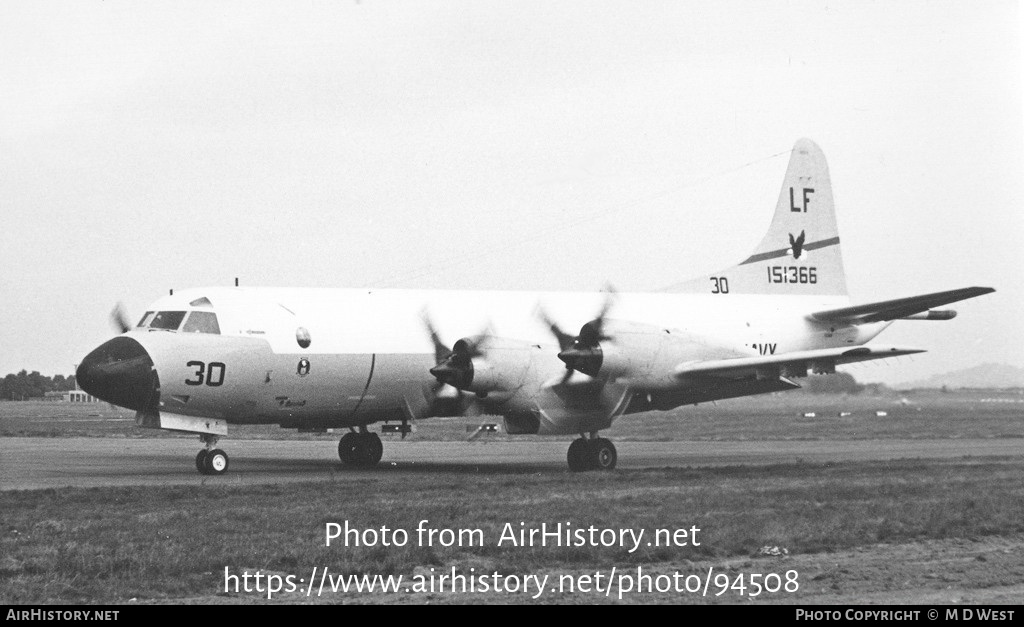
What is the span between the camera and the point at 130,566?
12.7m

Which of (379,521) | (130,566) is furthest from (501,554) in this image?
(130,566)

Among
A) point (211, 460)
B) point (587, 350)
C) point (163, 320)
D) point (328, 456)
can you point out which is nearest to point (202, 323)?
point (163, 320)

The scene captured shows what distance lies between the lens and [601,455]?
25.2 metres

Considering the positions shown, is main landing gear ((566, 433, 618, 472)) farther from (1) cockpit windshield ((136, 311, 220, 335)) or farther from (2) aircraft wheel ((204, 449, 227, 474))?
(1) cockpit windshield ((136, 311, 220, 335))

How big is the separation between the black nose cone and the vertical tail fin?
13811mm

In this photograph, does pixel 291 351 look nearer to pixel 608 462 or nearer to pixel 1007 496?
pixel 608 462

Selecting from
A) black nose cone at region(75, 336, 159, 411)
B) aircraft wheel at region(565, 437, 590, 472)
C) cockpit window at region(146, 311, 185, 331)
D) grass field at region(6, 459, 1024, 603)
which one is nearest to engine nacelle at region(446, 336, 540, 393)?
grass field at region(6, 459, 1024, 603)

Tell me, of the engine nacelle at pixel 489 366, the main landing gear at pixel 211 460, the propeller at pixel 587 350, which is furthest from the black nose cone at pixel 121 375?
the propeller at pixel 587 350

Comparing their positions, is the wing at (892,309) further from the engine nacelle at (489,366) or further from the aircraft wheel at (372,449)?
the aircraft wheel at (372,449)

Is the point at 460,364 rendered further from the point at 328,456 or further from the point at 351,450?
the point at 328,456

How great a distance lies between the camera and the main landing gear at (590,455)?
25.2 metres

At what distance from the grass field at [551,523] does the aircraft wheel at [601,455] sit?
894 mm

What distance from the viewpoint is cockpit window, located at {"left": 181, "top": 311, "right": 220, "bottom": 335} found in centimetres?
2269
